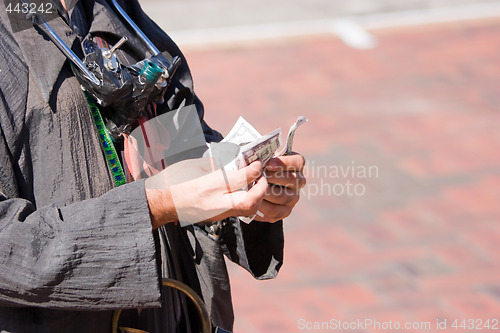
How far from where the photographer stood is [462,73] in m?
6.45

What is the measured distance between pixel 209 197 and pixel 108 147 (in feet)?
1.04

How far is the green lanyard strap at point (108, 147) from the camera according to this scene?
1.59 meters

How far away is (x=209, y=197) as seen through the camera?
145 cm

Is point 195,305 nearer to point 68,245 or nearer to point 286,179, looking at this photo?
point 286,179

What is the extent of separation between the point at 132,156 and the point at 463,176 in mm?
3673

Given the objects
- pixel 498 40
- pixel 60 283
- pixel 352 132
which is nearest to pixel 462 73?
pixel 498 40

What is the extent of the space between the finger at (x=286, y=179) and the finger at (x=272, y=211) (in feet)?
0.19

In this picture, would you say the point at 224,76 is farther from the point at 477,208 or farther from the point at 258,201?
the point at 258,201

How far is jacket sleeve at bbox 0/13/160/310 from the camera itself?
136 centimetres

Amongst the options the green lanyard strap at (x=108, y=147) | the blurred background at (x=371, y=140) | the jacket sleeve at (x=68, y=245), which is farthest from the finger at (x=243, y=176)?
the blurred background at (x=371, y=140)

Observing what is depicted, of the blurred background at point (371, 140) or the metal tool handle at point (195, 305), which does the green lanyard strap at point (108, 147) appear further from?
the blurred background at point (371, 140)

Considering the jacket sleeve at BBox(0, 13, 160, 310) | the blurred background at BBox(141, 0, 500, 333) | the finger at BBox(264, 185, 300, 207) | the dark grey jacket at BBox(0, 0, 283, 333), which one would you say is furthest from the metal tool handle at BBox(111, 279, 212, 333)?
the blurred background at BBox(141, 0, 500, 333)

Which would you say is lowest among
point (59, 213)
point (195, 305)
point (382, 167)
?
point (195, 305)

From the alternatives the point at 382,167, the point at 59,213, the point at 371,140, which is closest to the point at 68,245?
the point at 59,213
